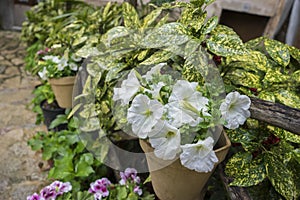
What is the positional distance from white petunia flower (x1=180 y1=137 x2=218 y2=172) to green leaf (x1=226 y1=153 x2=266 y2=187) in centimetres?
20

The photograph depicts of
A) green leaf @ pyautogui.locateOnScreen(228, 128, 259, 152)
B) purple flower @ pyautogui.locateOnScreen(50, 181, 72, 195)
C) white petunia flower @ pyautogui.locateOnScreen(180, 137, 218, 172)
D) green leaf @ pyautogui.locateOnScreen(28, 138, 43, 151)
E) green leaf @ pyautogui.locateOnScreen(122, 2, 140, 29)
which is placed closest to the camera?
white petunia flower @ pyautogui.locateOnScreen(180, 137, 218, 172)

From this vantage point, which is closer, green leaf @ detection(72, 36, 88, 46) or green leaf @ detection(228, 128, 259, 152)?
green leaf @ detection(228, 128, 259, 152)

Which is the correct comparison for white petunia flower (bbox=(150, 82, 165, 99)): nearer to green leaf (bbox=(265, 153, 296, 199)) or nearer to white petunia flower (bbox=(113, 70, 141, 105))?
white petunia flower (bbox=(113, 70, 141, 105))

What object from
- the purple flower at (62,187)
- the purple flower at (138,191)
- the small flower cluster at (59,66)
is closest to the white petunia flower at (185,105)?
the purple flower at (138,191)

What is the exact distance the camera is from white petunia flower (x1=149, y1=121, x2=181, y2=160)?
74 centimetres

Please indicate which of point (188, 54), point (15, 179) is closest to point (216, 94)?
point (188, 54)

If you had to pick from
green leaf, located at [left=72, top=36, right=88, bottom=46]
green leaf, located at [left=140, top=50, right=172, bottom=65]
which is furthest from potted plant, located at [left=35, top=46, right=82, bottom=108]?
green leaf, located at [left=140, top=50, right=172, bottom=65]

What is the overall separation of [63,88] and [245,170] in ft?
4.19

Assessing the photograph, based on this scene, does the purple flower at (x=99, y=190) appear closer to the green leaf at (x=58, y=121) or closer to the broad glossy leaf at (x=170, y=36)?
the green leaf at (x=58, y=121)

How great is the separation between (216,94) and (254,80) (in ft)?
0.81

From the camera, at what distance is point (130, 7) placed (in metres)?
1.28

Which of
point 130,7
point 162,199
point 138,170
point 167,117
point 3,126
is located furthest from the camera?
point 3,126

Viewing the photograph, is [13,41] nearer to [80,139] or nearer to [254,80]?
[80,139]

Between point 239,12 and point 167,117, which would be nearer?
point 167,117
